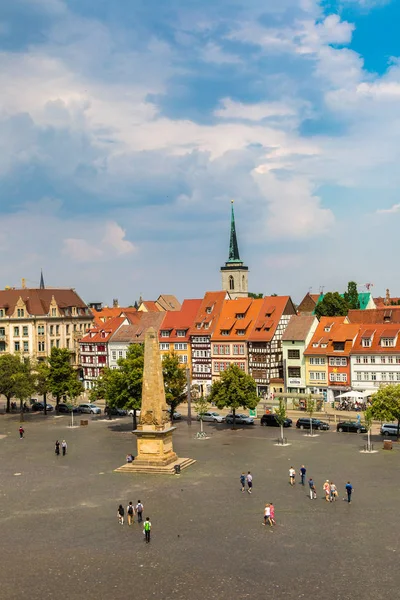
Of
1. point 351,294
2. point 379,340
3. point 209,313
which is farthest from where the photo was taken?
point 351,294

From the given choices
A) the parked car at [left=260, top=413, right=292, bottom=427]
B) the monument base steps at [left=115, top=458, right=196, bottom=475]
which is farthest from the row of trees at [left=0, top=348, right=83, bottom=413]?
the monument base steps at [left=115, top=458, right=196, bottom=475]

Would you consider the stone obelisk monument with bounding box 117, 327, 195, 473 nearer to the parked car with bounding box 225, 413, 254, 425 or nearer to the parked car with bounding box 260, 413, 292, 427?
the parked car with bounding box 225, 413, 254, 425

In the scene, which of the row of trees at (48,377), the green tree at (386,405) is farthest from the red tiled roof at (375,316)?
the row of trees at (48,377)

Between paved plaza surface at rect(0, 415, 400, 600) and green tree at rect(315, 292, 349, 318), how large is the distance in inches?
2131

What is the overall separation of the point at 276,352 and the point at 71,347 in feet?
135

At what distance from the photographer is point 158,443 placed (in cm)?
5297

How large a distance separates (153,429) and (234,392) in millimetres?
21005

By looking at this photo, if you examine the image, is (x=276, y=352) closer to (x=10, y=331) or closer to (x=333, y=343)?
(x=333, y=343)

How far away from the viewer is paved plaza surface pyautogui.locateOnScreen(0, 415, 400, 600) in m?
29.0

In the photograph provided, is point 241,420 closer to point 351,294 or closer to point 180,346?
point 180,346

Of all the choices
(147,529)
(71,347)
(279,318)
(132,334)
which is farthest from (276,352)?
(147,529)

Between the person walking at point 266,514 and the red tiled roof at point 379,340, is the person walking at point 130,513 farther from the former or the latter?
the red tiled roof at point 379,340

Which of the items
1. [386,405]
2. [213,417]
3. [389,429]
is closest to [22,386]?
[213,417]

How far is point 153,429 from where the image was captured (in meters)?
53.4
